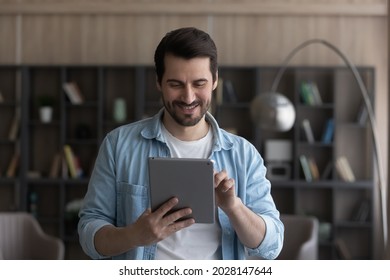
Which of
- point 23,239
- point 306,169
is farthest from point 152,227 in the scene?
point 306,169

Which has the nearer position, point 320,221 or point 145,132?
point 145,132

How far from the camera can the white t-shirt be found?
136cm

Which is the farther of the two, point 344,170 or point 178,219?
point 344,170

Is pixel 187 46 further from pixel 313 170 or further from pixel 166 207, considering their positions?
pixel 313 170

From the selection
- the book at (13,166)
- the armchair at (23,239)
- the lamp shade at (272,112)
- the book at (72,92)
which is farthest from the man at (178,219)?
the book at (13,166)

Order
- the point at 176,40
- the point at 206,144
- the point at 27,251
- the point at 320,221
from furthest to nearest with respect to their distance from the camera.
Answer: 1. the point at 320,221
2. the point at 27,251
3. the point at 206,144
4. the point at 176,40

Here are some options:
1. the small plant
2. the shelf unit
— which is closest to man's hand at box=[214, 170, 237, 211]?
the shelf unit

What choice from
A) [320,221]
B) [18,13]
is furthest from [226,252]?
[18,13]

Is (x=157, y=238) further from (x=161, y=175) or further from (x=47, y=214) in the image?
(x=47, y=214)

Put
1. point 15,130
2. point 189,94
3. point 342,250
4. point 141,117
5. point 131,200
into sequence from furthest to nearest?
point 15,130 → point 141,117 → point 342,250 → point 131,200 → point 189,94

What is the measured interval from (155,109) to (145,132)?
526cm

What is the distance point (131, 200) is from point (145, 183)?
0.14ft

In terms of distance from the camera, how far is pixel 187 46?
1242 mm
